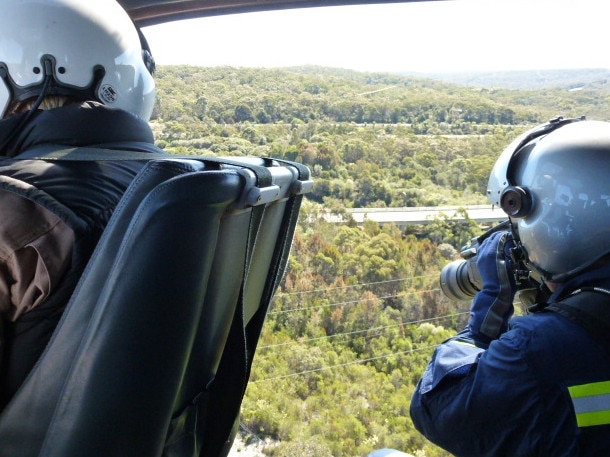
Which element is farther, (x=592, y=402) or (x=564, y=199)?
(x=564, y=199)

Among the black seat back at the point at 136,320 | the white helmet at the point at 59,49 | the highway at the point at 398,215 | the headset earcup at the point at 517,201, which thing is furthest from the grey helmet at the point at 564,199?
the highway at the point at 398,215

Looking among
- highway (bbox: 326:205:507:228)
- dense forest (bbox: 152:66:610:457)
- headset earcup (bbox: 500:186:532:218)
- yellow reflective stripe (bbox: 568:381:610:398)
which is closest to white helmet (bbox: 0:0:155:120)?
headset earcup (bbox: 500:186:532:218)

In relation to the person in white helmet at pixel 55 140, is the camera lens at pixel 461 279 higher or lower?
lower

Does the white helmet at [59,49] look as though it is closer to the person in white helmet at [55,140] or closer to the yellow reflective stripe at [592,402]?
the person in white helmet at [55,140]

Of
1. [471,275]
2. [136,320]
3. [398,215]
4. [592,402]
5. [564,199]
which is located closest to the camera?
[136,320]

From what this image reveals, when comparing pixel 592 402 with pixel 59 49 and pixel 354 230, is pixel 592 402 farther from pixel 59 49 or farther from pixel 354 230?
pixel 354 230

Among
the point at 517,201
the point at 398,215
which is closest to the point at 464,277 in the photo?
the point at 517,201

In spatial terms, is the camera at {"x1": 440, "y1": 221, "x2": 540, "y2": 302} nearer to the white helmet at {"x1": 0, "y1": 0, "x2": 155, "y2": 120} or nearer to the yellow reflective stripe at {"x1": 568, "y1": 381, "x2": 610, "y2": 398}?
the yellow reflective stripe at {"x1": 568, "y1": 381, "x2": 610, "y2": 398}
